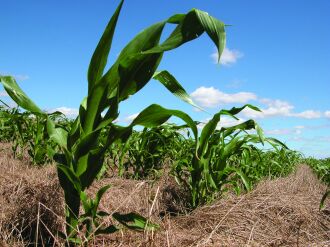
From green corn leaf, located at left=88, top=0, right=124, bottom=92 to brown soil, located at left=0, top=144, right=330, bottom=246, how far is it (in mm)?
463

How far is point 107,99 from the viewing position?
5.18 ft

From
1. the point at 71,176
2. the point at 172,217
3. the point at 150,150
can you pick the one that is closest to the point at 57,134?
the point at 71,176

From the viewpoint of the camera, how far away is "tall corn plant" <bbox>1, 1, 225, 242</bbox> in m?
1.49

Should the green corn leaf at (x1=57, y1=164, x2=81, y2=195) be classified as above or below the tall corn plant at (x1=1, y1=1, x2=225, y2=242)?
below

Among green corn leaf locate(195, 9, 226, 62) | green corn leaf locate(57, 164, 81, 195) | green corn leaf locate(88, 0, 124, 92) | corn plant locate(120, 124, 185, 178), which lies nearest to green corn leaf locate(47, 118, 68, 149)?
green corn leaf locate(57, 164, 81, 195)

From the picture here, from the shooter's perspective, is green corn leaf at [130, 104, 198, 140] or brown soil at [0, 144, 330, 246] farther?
brown soil at [0, 144, 330, 246]

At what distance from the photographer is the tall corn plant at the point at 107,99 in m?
1.49

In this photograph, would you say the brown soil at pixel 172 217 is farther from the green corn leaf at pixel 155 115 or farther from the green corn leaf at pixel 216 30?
the green corn leaf at pixel 216 30

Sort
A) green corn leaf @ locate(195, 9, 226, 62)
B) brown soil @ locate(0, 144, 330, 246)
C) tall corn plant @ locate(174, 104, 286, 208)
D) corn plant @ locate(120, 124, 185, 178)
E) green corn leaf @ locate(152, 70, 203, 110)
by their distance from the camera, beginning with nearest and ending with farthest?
1. green corn leaf @ locate(195, 9, 226, 62)
2. green corn leaf @ locate(152, 70, 203, 110)
3. brown soil @ locate(0, 144, 330, 246)
4. tall corn plant @ locate(174, 104, 286, 208)
5. corn plant @ locate(120, 124, 185, 178)

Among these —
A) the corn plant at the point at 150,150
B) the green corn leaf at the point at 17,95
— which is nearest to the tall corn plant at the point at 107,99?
the green corn leaf at the point at 17,95

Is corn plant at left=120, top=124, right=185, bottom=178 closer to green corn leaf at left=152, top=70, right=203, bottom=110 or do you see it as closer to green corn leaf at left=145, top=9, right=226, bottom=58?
green corn leaf at left=152, top=70, right=203, bottom=110

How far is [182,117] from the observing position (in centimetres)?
158

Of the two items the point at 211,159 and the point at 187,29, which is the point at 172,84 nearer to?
the point at 187,29

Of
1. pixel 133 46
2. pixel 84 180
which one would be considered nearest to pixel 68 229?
pixel 84 180
